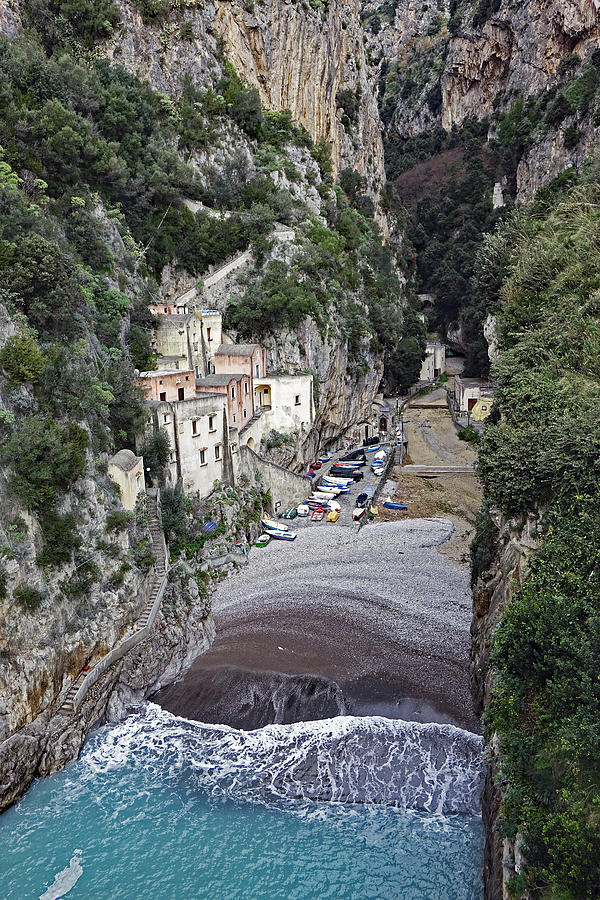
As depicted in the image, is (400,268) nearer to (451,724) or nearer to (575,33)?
(575,33)

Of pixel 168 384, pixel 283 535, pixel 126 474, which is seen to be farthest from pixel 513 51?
pixel 126 474

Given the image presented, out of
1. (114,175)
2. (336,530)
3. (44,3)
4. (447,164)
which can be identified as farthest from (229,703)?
(447,164)

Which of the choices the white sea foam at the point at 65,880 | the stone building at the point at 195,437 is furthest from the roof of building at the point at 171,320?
the white sea foam at the point at 65,880

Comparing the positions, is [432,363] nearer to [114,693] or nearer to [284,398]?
[284,398]

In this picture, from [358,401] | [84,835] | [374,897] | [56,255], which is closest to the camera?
[374,897]

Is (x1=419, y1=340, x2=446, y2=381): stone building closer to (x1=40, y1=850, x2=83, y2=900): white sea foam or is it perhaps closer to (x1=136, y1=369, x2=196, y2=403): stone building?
(x1=136, y1=369, x2=196, y2=403): stone building

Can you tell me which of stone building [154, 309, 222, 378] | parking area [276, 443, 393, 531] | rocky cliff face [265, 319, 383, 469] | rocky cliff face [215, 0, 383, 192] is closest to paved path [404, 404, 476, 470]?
parking area [276, 443, 393, 531]

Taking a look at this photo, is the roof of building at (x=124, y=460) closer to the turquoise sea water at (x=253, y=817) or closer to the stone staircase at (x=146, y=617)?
the stone staircase at (x=146, y=617)
